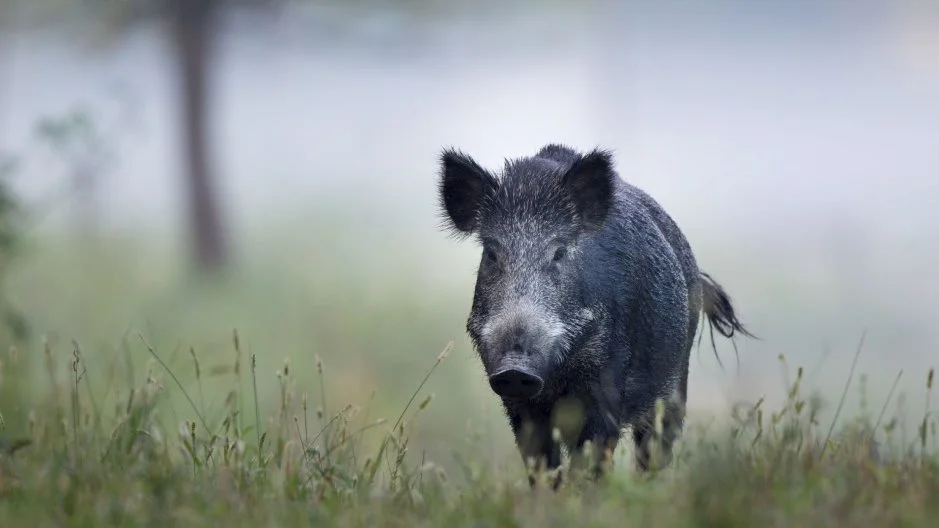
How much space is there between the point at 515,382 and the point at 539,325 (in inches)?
13.2

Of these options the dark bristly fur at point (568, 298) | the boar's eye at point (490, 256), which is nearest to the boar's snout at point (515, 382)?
the dark bristly fur at point (568, 298)

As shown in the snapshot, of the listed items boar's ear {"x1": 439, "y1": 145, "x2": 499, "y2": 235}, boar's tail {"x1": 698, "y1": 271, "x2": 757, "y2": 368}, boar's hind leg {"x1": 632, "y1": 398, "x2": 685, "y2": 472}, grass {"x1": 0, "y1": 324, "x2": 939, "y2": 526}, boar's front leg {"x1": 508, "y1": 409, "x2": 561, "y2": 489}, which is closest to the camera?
grass {"x1": 0, "y1": 324, "x2": 939, "y2": 526}

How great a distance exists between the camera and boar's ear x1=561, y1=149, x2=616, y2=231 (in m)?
5.51

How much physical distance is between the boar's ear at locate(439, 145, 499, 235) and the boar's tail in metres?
1.72

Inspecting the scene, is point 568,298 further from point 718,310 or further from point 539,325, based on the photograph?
point 718,310

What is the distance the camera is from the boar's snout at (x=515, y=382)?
4.78 metres

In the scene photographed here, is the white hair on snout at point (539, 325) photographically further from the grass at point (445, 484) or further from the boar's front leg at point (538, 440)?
the grass at point (445, 484)

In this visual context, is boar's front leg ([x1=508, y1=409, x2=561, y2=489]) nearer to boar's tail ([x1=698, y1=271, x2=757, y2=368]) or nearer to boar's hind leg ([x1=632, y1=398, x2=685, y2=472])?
boar's hind leg ([x1=632, y1=398, x2=685, y2=472])

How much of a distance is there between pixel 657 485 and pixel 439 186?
2441mm

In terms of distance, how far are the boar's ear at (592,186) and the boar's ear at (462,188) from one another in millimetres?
339

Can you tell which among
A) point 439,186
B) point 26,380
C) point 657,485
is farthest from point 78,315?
point 657,485

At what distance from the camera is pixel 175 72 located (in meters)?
18.5

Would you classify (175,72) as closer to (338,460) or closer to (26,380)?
(26,380)

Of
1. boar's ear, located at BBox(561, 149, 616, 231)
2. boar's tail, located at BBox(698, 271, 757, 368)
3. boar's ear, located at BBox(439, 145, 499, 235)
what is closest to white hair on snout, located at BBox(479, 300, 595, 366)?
boar's ear, located at BBox(561, 149, 616, 231)
